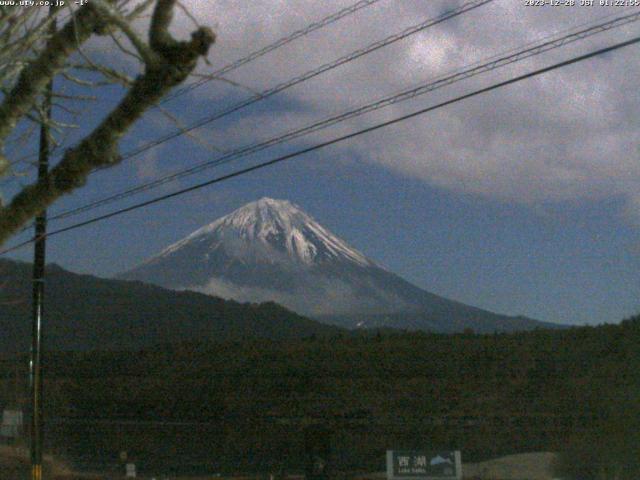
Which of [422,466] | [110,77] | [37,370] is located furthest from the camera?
[37,370]

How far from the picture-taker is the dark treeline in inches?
1032

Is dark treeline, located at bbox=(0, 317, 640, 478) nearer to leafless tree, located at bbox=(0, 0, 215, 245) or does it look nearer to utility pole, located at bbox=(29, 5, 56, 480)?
utility pole, located at bbox=(29, 5, 56, 480)

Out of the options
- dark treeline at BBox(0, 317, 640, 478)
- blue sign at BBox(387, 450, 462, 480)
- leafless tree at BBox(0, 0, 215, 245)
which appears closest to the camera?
leafless tree at BBox(0, 0, 215, 245)

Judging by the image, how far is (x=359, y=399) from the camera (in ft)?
118

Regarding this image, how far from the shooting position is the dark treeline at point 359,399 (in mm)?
26203

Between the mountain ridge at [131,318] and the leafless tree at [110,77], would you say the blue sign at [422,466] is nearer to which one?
the leafless tree at [110,77]

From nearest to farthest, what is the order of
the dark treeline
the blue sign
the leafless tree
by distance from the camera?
the leafless tree → the blue sign → the dark treeline

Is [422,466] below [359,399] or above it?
below

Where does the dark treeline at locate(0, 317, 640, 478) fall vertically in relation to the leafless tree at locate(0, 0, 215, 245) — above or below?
below

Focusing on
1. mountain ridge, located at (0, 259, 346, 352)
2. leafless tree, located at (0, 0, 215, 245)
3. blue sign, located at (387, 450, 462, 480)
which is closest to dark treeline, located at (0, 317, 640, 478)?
blue sign, located at (387, 450, 462, 480)

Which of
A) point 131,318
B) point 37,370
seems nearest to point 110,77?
point 37,370

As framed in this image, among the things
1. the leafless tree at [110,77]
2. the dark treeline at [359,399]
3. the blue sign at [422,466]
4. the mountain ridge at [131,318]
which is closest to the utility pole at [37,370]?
the dark treeline at [359,399]

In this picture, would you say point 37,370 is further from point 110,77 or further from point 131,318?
point 131,318

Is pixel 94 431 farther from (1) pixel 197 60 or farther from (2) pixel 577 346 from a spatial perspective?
(1) pixel 197 60
